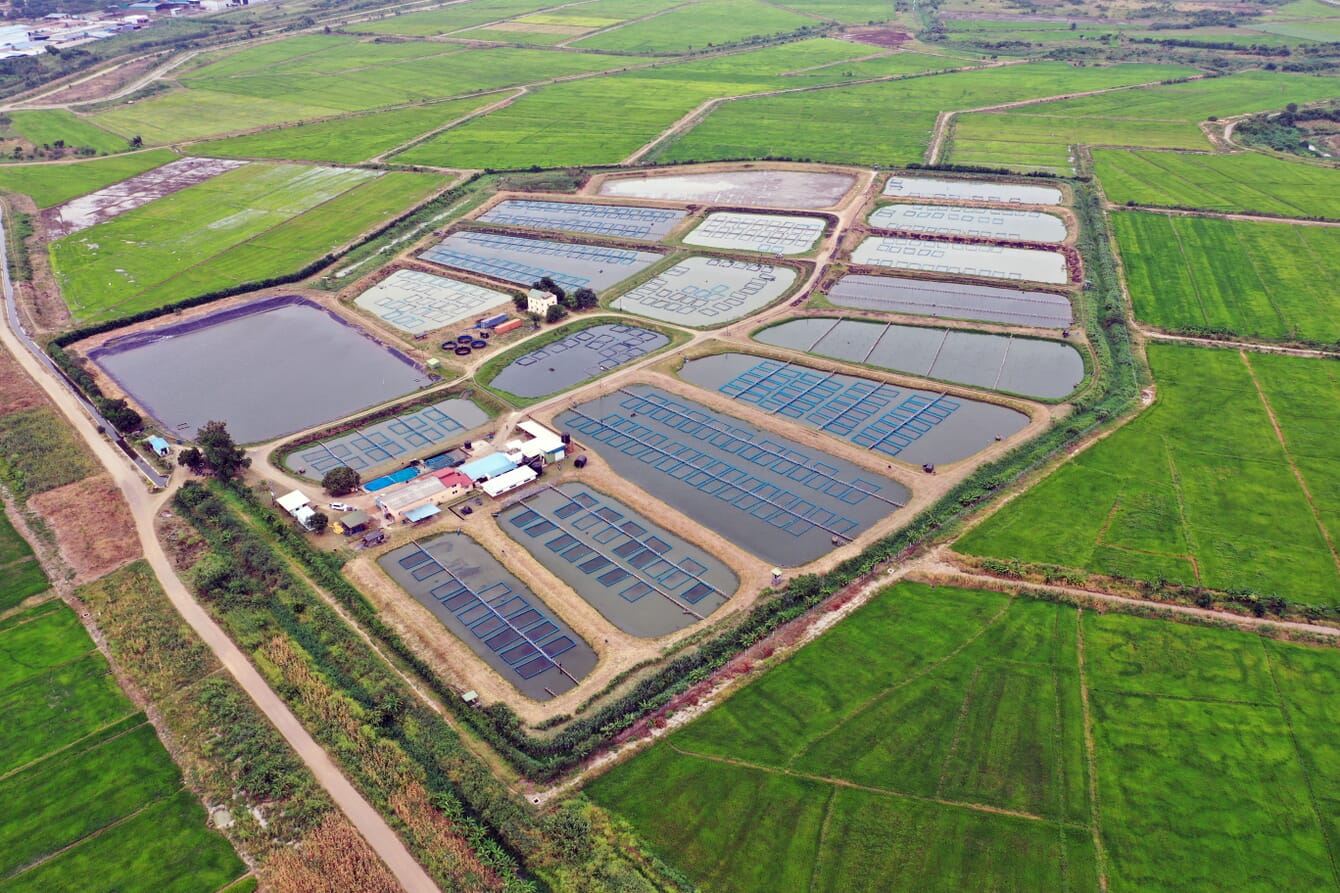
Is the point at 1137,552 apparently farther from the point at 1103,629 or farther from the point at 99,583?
the point at 99,583

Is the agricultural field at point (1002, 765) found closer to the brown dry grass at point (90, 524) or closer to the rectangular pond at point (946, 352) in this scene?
the rectangular pond at point (946, 352)

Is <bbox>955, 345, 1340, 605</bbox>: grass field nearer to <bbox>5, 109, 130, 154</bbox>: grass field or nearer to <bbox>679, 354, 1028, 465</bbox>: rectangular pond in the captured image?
<bbox>679, 354, 1028, 465</bbox>: rectangular pond

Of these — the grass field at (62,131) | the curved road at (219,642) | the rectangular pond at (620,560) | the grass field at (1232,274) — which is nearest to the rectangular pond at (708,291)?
the rectangular pond at (620,560)

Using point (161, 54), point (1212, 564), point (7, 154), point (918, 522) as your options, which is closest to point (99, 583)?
point (918, 522)

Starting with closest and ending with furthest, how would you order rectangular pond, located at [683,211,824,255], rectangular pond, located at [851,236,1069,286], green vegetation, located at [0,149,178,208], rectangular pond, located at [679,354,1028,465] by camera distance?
rectangular pond, located at [679,354,1028,465], rectangular pond, located at [851,236,1069,286], rectangular pond, located at [683,211,824,255], green vegetation, located at [0,149,178,208]

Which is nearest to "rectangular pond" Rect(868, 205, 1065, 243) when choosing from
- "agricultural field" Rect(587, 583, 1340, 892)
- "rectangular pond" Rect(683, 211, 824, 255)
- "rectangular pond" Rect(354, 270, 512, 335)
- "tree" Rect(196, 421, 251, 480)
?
"rectangular pond" Rect(683, 211, 824, 255)
